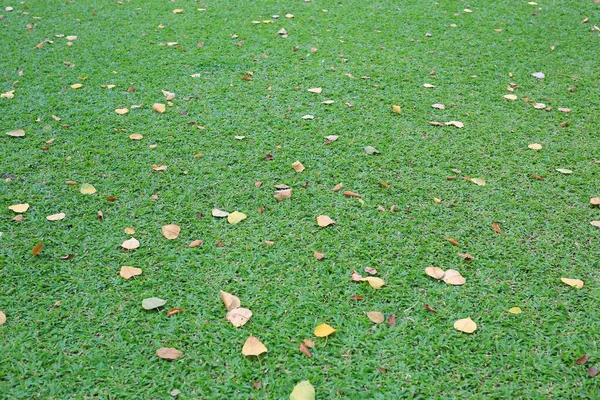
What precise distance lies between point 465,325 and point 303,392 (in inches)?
29.6

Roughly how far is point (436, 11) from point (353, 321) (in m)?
4.60

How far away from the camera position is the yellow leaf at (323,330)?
2.07 m

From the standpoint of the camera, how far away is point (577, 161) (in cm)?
320

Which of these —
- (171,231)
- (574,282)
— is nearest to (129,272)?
(171,231)

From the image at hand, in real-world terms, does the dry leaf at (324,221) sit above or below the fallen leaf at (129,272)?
above

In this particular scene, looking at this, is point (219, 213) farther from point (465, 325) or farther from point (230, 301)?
point (465, 325)

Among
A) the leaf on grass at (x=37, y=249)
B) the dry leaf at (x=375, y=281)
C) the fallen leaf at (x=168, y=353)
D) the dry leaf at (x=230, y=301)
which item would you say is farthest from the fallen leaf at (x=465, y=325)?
the leaf on grass at (x=37, y=249)

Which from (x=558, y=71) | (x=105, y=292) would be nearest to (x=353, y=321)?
(x=105, y=292)

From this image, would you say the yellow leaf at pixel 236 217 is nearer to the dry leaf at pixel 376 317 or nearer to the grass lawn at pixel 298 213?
the grass lawn at pixel 298 213

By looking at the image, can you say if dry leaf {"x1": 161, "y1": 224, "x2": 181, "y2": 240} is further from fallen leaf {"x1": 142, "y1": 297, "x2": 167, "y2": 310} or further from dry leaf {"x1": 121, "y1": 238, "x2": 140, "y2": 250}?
fallen leaf {"x1": 142, "y1": 297, "x2": 167, "y2": 310}

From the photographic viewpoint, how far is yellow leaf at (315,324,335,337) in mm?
2070

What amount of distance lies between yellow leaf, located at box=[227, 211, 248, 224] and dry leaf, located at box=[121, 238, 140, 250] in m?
0.47

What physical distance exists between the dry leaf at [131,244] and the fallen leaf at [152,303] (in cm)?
37

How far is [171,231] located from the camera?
2.60 metres
